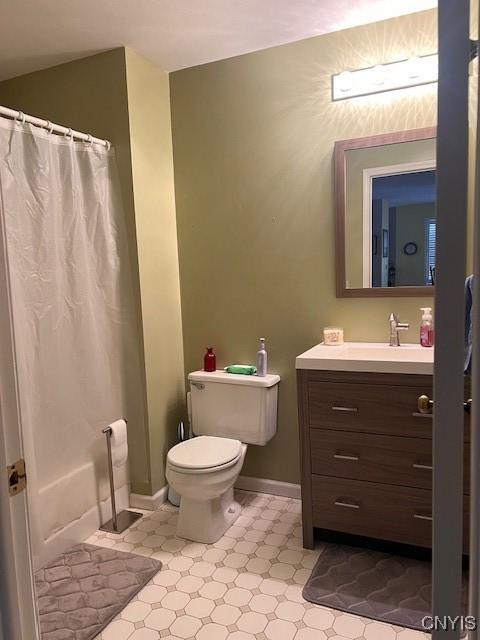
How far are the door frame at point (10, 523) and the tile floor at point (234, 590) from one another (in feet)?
3.44

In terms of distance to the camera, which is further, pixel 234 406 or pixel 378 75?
pixel 234 406

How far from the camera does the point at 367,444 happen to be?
2.01 meters

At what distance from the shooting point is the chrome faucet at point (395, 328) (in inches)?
90.2

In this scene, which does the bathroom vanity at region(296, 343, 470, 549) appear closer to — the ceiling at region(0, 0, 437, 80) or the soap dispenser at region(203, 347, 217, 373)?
the soap dispenser at region(203, 347, 217, 373)

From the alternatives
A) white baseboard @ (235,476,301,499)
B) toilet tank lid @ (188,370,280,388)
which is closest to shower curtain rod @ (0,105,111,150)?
toilet tank lid @ (188,370,280,388)

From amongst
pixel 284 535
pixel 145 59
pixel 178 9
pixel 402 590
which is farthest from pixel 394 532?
pixel 145 59

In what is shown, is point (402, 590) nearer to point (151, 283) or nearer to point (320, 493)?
point (320, 493)

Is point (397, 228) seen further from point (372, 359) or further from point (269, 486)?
point (269, 486)

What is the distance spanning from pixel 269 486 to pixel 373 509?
2.69 ft

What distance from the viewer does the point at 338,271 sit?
2426 mm

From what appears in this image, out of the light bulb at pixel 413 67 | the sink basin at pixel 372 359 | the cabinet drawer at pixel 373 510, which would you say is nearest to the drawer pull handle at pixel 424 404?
the sink basin at pixel 372 359

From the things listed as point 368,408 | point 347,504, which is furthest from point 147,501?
point 368,408

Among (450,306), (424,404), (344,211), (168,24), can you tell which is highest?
(168,24)

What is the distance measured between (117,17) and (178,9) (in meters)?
0.28
